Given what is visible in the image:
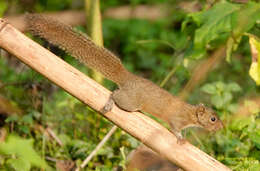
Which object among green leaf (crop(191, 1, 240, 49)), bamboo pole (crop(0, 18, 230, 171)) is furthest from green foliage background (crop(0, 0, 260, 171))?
bamboo pole (crop(0, 18, 230, 171))

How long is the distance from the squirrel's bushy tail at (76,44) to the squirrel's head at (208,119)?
27.6 inches

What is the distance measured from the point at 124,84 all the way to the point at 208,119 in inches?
29.6

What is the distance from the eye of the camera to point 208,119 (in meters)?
3.35

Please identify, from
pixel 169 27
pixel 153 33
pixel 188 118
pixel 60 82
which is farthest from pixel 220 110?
pixel 169 27

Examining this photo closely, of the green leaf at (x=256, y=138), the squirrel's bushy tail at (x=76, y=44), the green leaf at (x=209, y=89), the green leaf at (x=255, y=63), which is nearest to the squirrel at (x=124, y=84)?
the squirrel's bushy tail at (x=76, y=44)

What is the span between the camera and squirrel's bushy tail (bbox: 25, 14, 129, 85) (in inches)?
106

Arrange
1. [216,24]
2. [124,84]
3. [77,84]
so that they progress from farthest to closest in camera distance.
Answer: [124,84] < [216,24] < [77,84]

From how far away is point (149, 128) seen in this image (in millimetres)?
2373

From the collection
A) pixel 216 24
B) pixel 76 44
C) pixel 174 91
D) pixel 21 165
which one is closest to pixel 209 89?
pixel 216 24

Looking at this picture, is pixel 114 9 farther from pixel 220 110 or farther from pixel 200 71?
pixel 200 71

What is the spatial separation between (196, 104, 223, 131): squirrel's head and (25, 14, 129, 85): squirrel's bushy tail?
2.30 ft

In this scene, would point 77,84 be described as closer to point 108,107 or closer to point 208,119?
point 108,107

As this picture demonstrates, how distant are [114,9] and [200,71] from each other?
16.5 feet

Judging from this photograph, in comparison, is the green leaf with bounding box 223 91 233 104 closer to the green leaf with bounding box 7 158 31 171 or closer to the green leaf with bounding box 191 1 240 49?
the green leaf with bounding box 191 1 240 49
